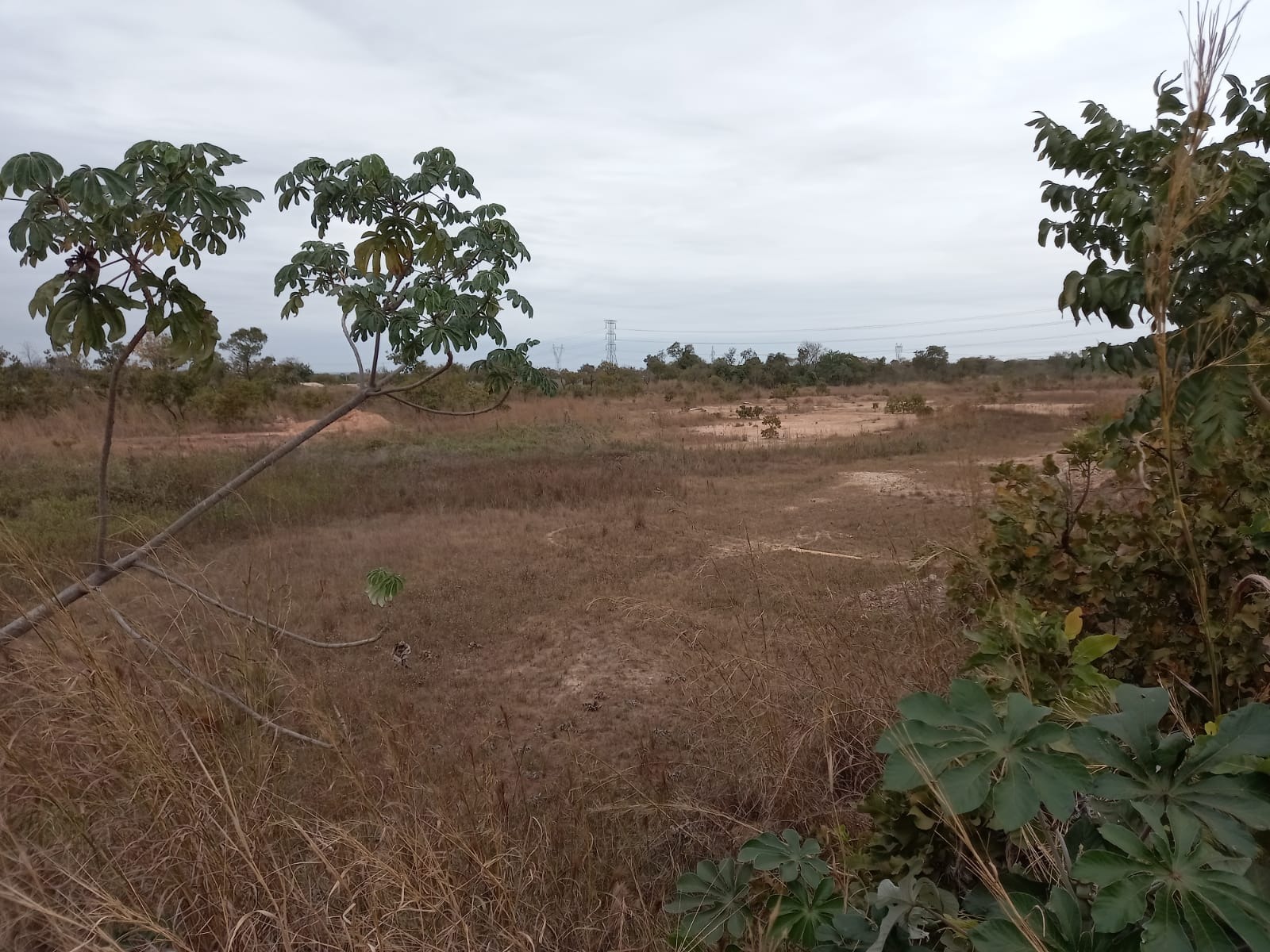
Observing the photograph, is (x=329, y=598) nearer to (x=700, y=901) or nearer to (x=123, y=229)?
(x=123, y=229)

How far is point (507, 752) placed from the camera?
3.13 meters

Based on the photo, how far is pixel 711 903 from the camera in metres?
1.43

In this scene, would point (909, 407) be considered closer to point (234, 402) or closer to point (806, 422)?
point (806, 422)

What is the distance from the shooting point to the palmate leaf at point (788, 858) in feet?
4.32

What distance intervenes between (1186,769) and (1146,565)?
1.40 m

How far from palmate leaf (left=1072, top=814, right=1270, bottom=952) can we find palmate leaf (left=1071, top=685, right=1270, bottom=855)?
0.03 meters

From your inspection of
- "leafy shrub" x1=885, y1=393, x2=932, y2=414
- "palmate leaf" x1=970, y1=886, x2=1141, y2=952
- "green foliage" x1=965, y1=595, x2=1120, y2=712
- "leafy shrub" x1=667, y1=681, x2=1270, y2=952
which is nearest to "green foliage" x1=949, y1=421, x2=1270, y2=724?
"green foliage" x1=965, y1=595, x2=1120, y2=712

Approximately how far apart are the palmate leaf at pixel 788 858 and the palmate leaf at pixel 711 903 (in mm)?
65

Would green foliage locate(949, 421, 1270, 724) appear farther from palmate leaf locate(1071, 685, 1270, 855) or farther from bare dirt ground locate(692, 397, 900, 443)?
bare dirt ground locate(692, 397, 900, 443)

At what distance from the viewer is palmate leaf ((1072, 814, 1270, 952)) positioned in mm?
751

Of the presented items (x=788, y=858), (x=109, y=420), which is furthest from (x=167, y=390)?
(x=788, y=858)

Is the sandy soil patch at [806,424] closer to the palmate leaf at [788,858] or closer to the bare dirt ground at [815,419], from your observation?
the bare dirt ground at [815,419]

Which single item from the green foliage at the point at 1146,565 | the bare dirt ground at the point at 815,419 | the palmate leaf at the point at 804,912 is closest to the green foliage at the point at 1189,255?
the green foliage at the point at 1146,565

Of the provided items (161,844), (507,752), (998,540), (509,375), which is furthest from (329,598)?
(998,540)
